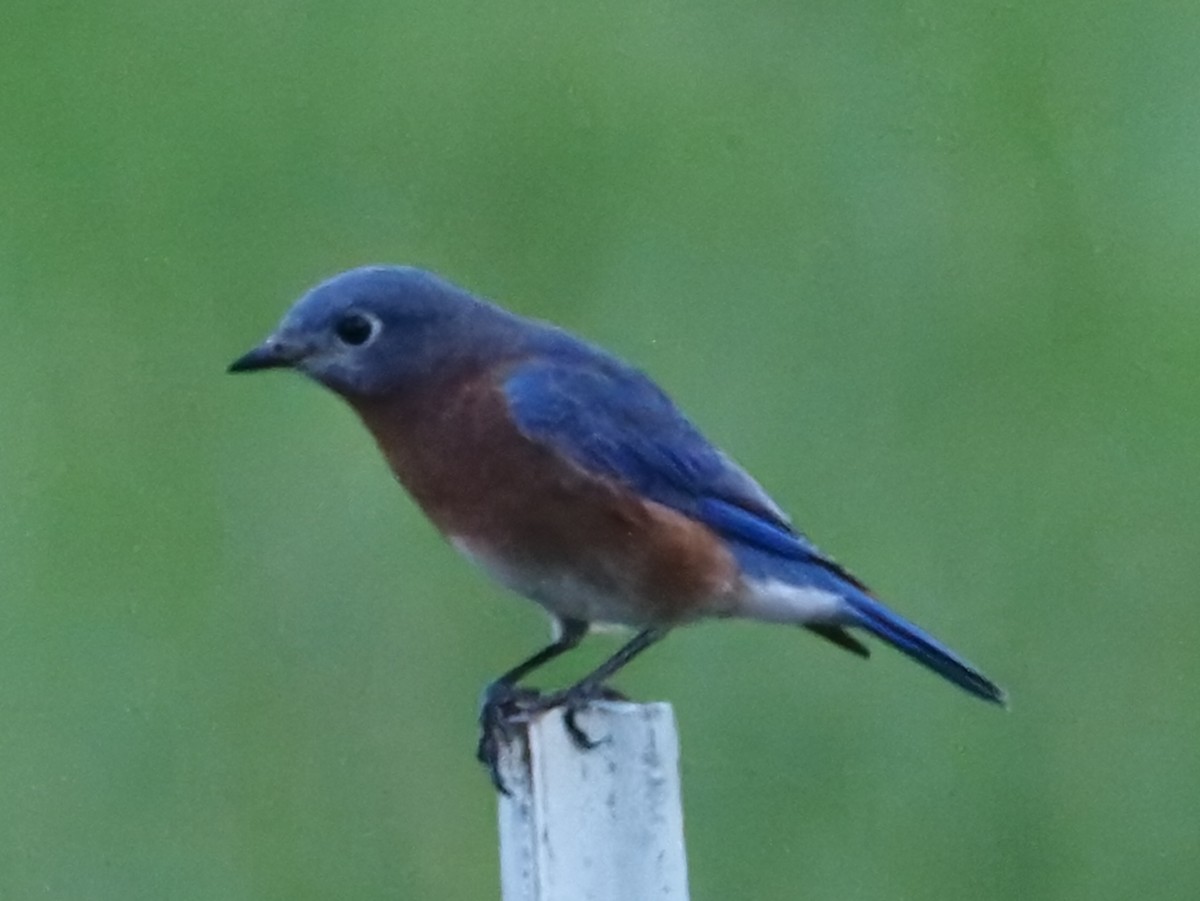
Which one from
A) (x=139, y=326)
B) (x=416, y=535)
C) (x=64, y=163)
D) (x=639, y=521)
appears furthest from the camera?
(x=64, y=163)

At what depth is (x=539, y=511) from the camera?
177 inches

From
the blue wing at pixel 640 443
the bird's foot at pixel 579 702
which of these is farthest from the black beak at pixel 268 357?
the bird's foot at pixel 579 702

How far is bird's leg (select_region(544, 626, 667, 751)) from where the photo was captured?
349 centimetres

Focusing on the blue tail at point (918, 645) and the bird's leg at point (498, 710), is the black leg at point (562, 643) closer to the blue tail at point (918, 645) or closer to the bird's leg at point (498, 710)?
the bird's leg at point (498, 710)

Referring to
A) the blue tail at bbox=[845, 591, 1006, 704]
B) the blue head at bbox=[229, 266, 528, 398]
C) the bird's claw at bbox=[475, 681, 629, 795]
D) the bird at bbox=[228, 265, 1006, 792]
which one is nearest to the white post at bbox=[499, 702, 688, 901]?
the bird's claw at bbox=[475, 681, 629, 795]

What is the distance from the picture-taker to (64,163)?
7586mm

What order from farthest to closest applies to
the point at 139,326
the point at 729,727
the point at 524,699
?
the point at 139,326
the point at 729,727
the point at 524,699

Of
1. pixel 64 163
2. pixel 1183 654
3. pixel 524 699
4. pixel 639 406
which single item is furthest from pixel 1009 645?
pixel 64 163

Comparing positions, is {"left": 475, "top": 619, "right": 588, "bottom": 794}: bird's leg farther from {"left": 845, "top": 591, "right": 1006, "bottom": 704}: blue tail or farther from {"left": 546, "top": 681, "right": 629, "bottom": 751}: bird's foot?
{"left": 845, "top": 591, "right": 1006, "bottom": 704}: blue tail

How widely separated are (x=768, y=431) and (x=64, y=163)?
232cm

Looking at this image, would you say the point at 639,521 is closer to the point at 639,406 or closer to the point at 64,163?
the point at 639,406

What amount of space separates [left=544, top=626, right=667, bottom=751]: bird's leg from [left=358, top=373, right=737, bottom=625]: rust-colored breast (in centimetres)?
4

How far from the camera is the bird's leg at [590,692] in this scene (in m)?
3.49

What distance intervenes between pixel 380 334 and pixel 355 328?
0.19 feet
